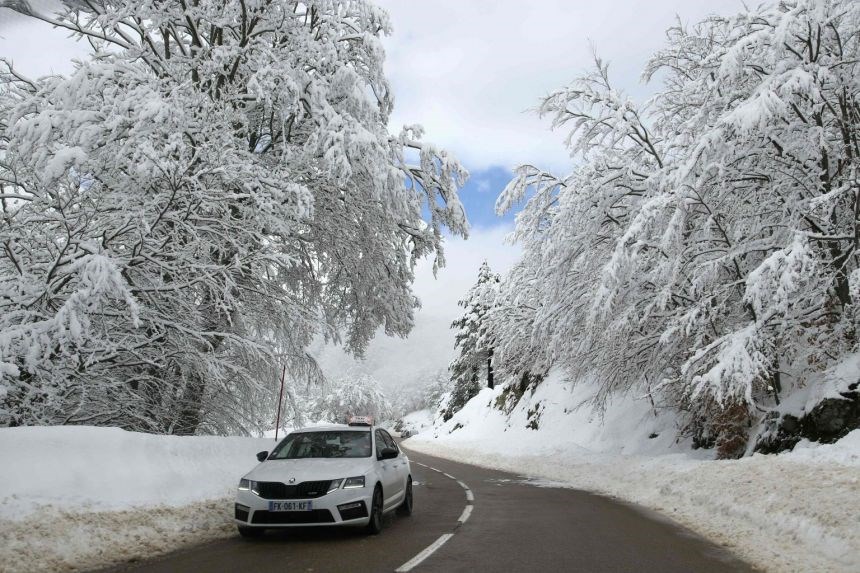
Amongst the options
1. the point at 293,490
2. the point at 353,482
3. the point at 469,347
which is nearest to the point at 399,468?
the point at 353,482

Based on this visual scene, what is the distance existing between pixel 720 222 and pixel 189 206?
437 inches

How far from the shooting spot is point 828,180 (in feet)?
43.1

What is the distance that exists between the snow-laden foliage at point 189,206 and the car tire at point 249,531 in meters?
3.04

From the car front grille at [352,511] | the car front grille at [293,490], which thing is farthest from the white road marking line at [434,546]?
the car front grille at [293,490]

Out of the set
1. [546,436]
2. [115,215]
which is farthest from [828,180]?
[546,436]

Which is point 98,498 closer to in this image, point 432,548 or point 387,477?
point 387,477

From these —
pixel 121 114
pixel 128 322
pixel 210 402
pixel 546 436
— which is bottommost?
pixel 546 436

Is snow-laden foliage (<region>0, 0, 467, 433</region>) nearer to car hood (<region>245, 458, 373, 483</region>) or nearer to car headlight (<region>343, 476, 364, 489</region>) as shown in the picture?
car hood (<region>245, 458, 373, 483</region>)

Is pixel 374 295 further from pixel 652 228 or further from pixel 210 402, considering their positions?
pixel 652 228

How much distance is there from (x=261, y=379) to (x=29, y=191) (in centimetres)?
641

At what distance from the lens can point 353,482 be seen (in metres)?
8.44

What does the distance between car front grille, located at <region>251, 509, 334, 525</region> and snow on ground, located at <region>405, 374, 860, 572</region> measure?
5030mm

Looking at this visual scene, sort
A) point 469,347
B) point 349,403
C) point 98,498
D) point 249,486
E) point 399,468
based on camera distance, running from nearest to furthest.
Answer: point 98,498 < point 249,486 < point 399,468 < point 469,347 < point 349,403

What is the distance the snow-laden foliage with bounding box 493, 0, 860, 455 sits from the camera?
11.6 m
